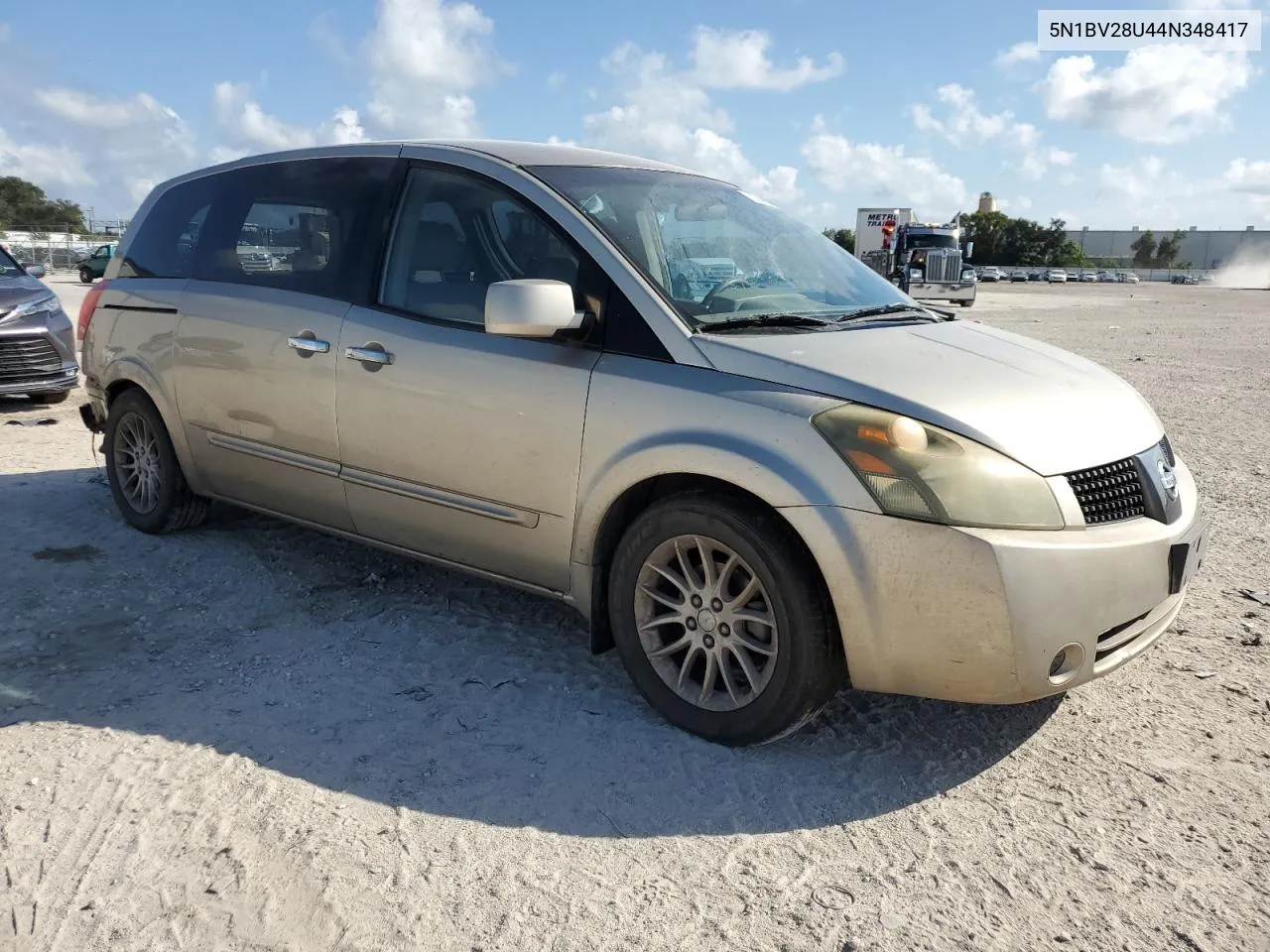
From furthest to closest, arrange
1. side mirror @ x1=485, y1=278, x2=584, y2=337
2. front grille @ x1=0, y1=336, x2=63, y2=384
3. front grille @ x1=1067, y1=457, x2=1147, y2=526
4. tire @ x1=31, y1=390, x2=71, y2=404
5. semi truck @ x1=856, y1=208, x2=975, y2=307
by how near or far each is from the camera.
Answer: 1. semi truck @ x1=856, y1=208, x2=975, y2=307
2. tire @ x1=31, y1=390, x2=71, y2=404
3. front grille @ x1=0, y1=336, x2=63, y2=384
4. side mirror @ x1=485, y1=278, x2=584, y2=337
5. front grille @ x1=1067, y1=457, x2=1147, y2=526

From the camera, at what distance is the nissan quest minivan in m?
2.84

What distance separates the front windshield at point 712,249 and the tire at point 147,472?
8.45 ft

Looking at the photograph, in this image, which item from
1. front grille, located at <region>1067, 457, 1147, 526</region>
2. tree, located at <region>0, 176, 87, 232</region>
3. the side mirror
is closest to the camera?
front grille, located at <region>1067, 457, 1147, 526</region>

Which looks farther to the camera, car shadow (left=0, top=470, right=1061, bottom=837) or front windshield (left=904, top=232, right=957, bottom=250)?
front windshield (left=904, top=232, right=957, bottom=250)

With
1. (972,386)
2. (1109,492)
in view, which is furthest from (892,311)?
(1109,492)

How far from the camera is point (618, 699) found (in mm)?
3555

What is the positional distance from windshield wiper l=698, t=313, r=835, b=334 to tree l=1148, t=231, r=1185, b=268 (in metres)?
129

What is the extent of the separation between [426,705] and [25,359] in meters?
7.31

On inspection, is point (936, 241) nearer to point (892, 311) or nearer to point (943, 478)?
point (892, 311)

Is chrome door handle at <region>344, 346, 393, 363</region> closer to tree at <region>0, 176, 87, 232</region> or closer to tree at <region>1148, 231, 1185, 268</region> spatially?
tree at <region>0, 176, 87, 232</region>

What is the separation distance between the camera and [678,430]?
3158mm

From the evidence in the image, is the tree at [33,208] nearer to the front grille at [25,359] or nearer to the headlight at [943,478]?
the front grille at [25,359]

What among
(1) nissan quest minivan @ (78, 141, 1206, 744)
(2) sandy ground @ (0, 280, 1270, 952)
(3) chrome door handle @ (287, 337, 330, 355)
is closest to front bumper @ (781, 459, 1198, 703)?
(1) nissan quest minivan @ (78, 141, 1206, 744)

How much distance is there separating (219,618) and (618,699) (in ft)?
5.80
